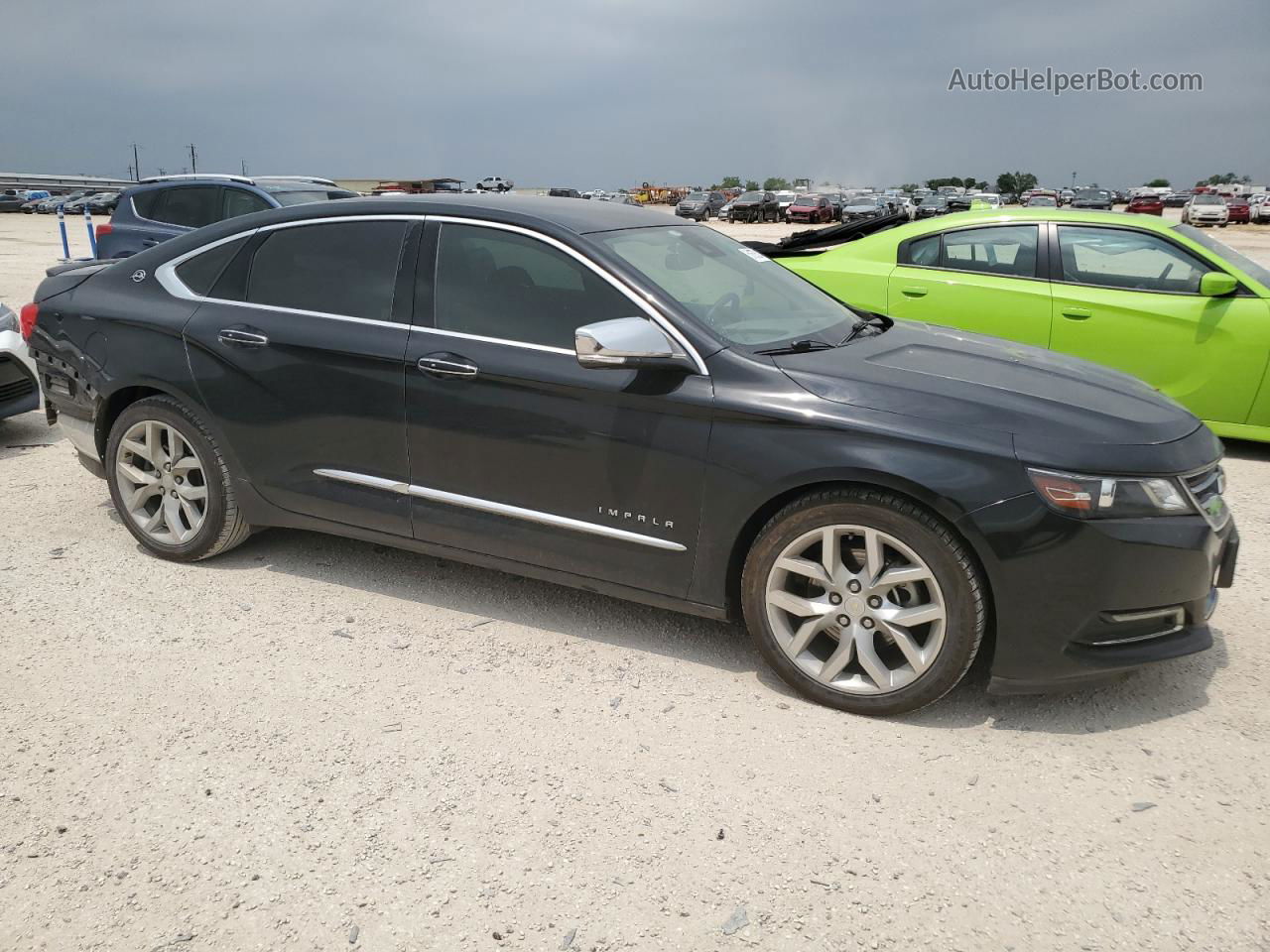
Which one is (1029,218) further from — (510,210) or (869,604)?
(869,604)

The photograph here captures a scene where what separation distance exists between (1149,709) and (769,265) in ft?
7.71

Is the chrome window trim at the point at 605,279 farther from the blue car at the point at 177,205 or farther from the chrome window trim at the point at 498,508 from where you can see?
the blue car at the point at 177,205

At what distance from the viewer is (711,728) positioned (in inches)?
129

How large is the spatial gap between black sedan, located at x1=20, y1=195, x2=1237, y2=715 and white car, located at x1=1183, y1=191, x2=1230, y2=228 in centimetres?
4951

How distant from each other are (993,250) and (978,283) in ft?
0.94

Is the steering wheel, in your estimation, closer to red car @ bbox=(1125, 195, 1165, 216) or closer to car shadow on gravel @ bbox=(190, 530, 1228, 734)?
car shadow on gravel @ bbox=(190, 530, 1228, 734)

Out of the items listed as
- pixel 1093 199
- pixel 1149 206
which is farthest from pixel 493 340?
pixel 1149 206

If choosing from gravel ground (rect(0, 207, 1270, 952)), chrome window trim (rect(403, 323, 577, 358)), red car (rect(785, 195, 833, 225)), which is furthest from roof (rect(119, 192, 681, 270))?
red car (rect(785, 195, 833, 225))

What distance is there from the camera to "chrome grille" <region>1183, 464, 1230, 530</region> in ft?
10.5

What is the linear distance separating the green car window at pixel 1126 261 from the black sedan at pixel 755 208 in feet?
162

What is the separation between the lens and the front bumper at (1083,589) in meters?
3.03

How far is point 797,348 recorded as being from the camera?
366 centimetres

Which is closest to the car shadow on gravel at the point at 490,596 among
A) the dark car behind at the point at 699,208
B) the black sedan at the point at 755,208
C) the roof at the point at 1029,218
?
the roof at the point at 1029,218

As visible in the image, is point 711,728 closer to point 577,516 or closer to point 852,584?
point 852,584
